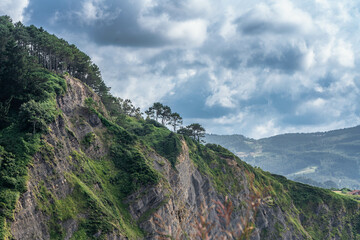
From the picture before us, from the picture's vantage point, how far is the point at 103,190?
198 ft

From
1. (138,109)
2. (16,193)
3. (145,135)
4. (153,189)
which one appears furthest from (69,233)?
(138,109)

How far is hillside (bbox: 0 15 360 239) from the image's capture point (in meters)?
43.7

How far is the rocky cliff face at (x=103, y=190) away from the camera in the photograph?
45.2 m

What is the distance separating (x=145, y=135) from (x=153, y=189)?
34577 millimetres

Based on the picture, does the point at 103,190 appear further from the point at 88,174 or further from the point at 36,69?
the point at 36,69

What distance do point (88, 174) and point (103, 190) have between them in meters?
4.49

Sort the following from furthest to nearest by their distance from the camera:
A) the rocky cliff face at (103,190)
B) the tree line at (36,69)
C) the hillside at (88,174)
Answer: the tree line at (36,69) → the rocky cliff face at (103,190) → the hillside at (88,174)

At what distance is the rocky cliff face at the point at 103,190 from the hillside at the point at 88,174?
0.56 ft

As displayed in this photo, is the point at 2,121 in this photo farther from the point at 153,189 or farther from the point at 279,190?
the point at 279,190

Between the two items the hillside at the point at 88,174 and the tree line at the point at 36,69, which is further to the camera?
the tree line at the point at 36,69

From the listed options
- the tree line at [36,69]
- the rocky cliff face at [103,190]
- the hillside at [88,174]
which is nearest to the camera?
the hillside at [88,174]

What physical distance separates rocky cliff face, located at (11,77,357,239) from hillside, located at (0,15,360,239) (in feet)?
0.56

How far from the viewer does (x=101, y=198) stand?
5756cm

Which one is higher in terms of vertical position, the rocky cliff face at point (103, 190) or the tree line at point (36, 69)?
the tree line at point (36, 69)
